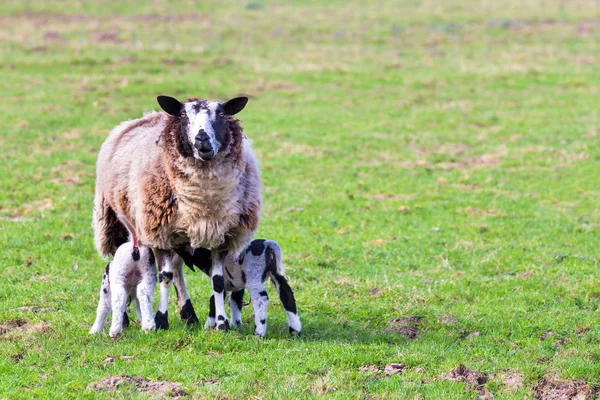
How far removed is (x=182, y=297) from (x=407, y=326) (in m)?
2.61

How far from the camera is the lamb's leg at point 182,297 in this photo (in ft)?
32.5

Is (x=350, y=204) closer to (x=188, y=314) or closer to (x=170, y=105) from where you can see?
(x=188, y=314)

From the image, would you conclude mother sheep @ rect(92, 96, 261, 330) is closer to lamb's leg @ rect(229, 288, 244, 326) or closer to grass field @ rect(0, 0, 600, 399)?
lamb's leg @ rect(229, 288, 244, 326)

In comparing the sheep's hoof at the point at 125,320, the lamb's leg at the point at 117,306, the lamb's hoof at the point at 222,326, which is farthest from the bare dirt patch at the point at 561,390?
the sheep's hoof at the point at 125,320

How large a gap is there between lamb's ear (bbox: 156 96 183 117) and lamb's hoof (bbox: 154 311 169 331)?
2.20 m

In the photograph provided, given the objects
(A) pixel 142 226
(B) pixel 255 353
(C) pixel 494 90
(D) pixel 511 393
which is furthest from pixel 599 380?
(C) pixel 494 90

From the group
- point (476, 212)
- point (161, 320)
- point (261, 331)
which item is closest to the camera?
point (261, 331)

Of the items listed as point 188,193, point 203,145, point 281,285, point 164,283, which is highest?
point 203,145

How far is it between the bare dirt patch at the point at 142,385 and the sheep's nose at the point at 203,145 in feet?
7.85

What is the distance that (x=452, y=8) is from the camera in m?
48.5

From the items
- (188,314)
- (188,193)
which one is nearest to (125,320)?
(188,314)

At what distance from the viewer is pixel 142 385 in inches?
304

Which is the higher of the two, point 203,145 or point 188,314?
point 203,145

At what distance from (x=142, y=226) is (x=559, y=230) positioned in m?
8.14
